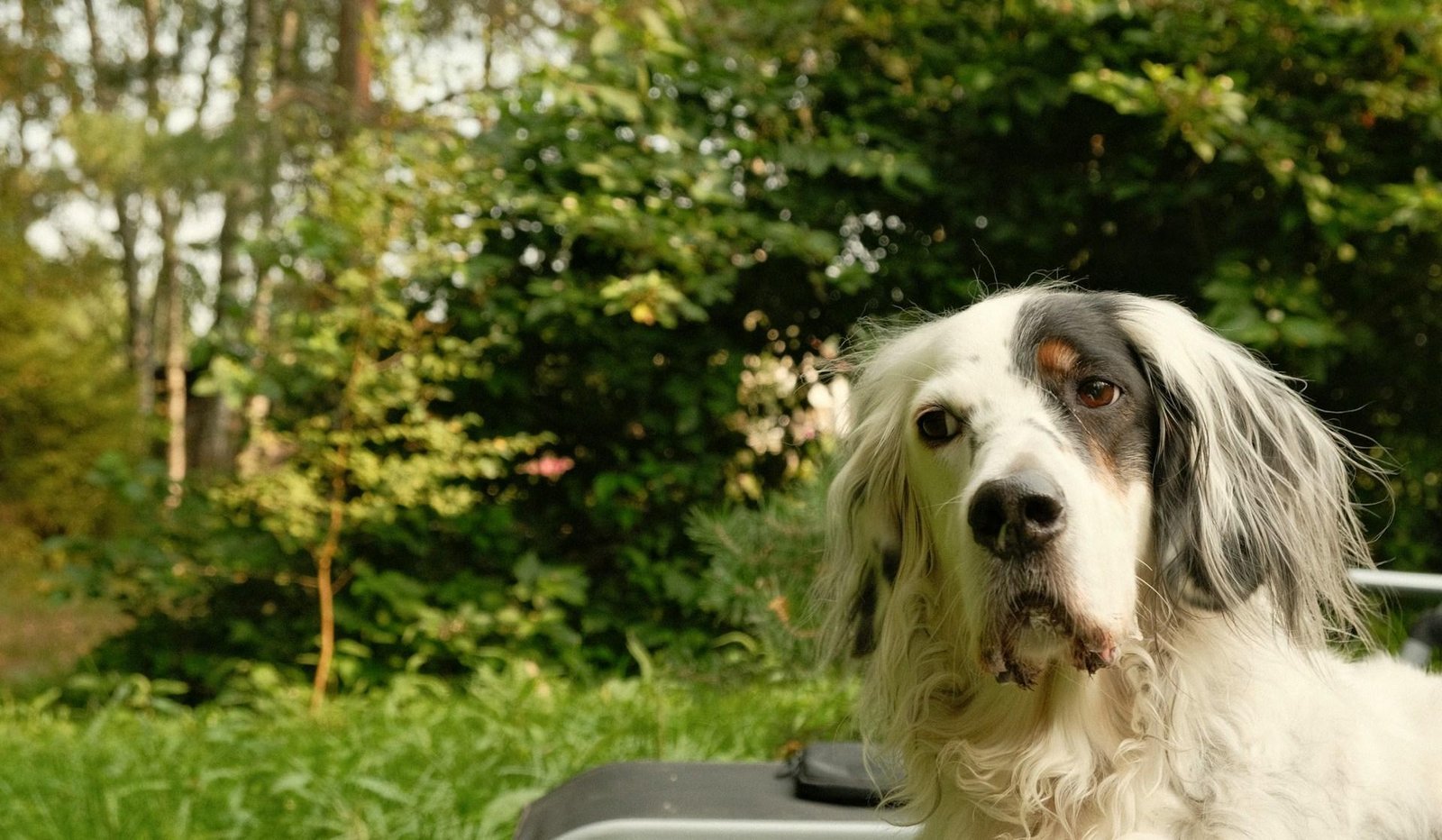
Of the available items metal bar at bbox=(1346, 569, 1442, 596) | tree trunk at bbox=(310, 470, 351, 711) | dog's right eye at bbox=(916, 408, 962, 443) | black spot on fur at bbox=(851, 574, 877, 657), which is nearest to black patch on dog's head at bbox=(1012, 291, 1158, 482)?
dog's right eye at bbox=(916, 408, 962, 443)

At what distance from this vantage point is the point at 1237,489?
173 centimetres

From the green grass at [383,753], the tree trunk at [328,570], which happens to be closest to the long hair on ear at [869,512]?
the green grass at [383,753]

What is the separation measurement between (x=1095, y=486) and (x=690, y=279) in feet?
9.87

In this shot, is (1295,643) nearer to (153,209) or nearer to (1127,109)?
(1127,109)

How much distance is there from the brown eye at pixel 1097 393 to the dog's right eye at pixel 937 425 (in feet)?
0.60


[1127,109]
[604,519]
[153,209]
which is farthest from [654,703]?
[153,209]

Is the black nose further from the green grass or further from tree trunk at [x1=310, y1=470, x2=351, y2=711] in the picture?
tree trunk at [x1=310, y1=470, x2=351, y2=711]

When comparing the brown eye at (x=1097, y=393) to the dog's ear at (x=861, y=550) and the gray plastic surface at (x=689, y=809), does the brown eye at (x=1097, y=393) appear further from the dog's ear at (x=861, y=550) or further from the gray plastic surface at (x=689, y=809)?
the gray plastic surface at (x=689, y=809)

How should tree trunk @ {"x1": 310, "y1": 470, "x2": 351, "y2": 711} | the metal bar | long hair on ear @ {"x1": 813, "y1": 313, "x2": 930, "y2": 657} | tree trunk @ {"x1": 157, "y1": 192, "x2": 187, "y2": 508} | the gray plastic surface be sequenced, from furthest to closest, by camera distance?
tree trunk @ {"x1": 157, "y1": 192, "x2": 187, "y2": 508} < tree trunk @ {"x1": 310, "y1": 470, "x2": 351, "y2": 711} < the metal bar < the gray plastic surface < long hair on ear @ {"x1": 813, "y1": 313, "x2": 930, "y2": 657}

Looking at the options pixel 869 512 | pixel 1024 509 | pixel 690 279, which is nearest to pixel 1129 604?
pixel 1024 509

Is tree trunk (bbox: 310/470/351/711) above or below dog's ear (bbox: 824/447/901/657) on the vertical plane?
below

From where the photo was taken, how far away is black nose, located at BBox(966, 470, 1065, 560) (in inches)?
58.5

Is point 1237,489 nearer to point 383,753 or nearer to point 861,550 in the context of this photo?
point 861,550

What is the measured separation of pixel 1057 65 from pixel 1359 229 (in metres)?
1.27
